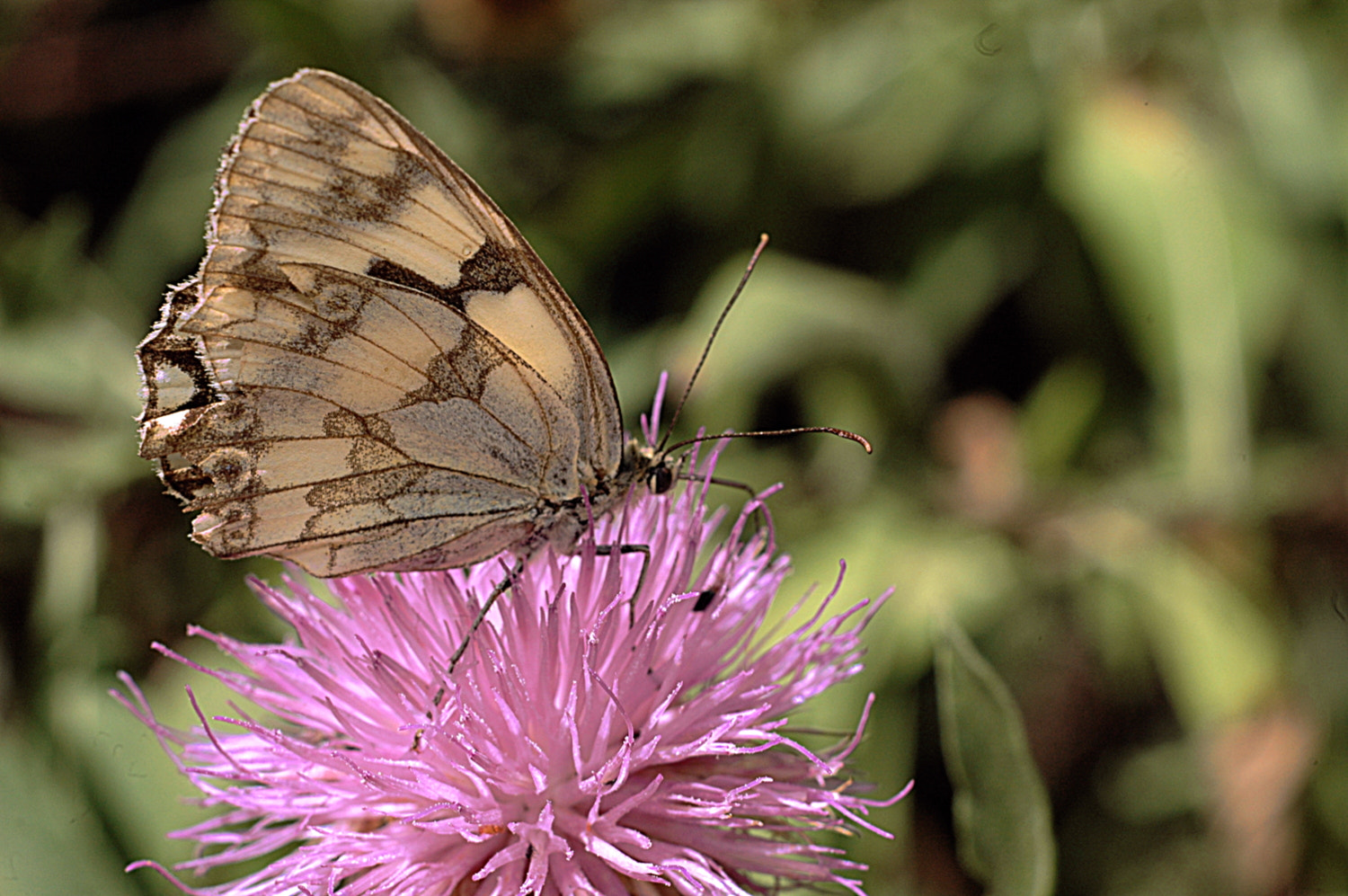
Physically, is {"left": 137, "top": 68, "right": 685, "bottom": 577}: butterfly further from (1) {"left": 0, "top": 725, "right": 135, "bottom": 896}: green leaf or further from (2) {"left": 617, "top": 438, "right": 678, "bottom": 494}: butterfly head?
(1) {"left": 0, "top": 725, "right": 135, "bottom": 896}: green leaf

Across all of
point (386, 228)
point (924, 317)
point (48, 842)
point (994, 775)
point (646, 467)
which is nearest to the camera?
point (994, 775)

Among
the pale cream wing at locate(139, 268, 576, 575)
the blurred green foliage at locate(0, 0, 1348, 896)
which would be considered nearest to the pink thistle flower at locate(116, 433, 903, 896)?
the pale cream wing at locate(139, 268, 576, 575)

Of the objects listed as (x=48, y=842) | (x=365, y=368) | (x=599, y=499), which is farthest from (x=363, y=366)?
(x=48, y=842)

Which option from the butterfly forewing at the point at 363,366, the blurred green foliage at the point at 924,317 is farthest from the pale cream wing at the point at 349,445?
the blurred green foliage at the point at 924,317

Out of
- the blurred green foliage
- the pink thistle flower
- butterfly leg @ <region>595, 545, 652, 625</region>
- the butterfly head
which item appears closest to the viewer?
the pink thistle flower

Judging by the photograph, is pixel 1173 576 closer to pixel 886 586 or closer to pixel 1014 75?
pixel 886 586

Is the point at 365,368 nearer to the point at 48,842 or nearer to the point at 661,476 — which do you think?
the point at 661,476
